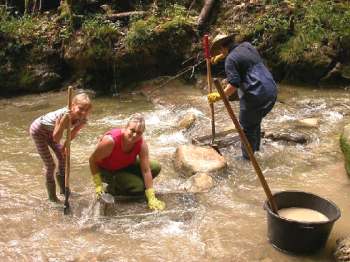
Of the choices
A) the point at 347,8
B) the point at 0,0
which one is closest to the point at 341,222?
the point at 347,8

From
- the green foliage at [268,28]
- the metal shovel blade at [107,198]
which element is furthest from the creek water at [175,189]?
the green foliage at [268,28]

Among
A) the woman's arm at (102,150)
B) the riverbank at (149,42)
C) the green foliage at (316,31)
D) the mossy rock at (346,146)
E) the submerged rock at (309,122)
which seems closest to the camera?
the woman's arm at (102,150)

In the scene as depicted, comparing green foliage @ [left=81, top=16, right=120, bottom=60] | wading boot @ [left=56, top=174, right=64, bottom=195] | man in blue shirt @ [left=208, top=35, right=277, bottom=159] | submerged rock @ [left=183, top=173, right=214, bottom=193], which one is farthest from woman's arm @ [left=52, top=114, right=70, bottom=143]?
green foliage @ [left=81, top=16, right=120, bottom=60]

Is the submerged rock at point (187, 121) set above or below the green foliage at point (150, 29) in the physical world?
below

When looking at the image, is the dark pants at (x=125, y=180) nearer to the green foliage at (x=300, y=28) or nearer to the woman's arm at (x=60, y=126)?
the woman's arm at (x=60, y=126)

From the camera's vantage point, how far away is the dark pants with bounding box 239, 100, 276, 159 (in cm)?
576

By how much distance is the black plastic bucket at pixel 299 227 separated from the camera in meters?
3.82

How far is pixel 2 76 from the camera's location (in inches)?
388

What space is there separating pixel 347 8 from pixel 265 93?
502cm

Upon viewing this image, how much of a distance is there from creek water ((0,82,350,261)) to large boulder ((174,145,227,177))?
0.12m

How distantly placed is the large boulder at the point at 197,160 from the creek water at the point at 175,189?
12cm

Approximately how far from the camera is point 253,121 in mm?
5836

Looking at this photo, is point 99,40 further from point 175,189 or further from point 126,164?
point 126,164

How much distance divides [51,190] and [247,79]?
2.48 metres
